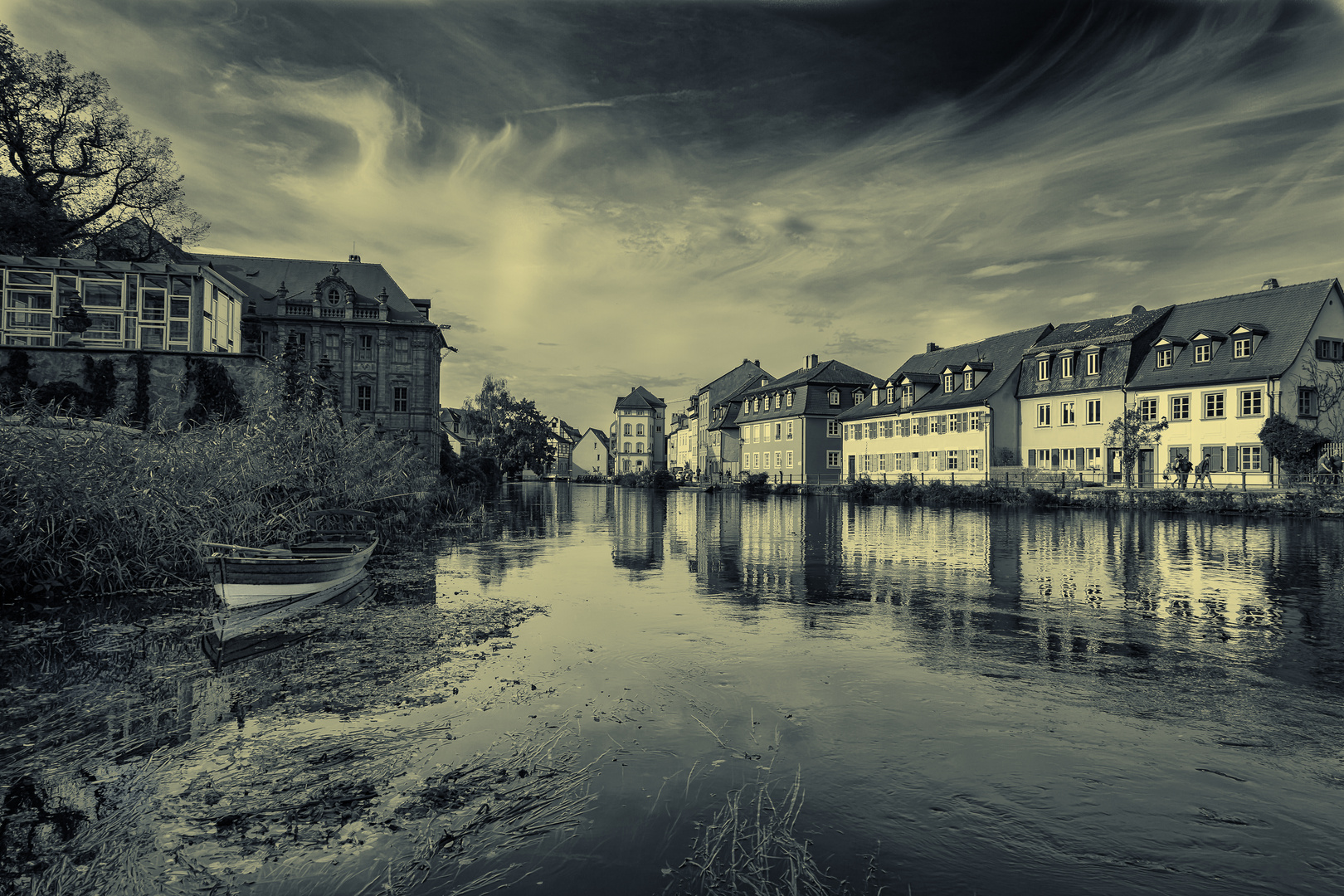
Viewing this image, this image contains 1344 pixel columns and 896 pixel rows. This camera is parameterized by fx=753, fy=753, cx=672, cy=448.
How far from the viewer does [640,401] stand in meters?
115

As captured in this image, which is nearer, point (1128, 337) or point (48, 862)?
point (48, 862)

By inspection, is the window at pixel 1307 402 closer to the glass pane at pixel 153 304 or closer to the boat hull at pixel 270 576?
the boat hull at pixel 270 576

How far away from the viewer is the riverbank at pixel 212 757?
4.28 metres

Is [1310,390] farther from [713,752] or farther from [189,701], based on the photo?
[189,701]

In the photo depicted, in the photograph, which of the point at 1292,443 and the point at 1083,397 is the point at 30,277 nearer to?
the point at 1083,397

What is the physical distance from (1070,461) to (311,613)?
150 ft

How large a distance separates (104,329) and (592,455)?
98069 millimetres

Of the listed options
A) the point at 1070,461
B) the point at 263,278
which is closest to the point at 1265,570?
the point at 1070,461

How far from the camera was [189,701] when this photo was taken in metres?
6.95

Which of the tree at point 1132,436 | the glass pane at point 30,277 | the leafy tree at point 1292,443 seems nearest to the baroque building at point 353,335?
the glass pane at point 30,277

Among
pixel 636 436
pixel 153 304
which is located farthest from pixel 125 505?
pixel 636 436

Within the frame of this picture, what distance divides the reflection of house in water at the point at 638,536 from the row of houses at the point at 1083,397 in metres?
21.8

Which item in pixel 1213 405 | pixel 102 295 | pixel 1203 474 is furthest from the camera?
pixel 1213 405

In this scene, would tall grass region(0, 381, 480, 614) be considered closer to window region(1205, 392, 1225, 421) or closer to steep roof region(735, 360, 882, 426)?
window region(1205, 392, 1225, 421)
